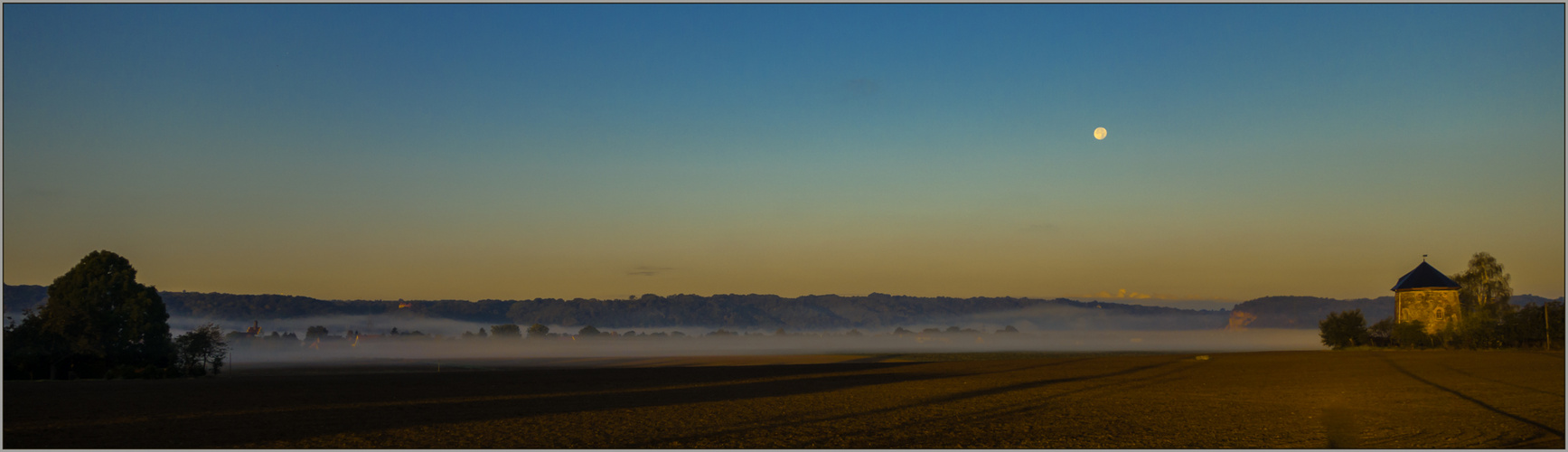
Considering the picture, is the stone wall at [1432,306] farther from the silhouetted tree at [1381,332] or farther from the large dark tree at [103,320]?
the large dark tree at [103,320]

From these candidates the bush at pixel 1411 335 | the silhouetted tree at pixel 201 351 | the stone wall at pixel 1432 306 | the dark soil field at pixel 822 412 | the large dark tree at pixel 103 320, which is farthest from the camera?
the stone wall at pixel 1432 306

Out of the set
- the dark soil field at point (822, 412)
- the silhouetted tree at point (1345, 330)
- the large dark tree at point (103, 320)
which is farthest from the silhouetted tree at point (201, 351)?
the silhouetted tree at point (1345, 330)

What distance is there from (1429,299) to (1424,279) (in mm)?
1894

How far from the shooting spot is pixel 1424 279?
60.1 meters

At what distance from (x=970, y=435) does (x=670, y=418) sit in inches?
233

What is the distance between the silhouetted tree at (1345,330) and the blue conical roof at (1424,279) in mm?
3263

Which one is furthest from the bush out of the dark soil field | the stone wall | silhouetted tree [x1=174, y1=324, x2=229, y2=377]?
silhouetted tree [x1=174, y1=324, x2=229, y2=377]

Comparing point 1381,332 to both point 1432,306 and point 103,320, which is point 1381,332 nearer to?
point 1432,306

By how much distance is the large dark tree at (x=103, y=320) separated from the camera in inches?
1289

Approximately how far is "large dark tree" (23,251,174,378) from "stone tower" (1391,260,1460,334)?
6724 centimetres

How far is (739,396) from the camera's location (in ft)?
76.4

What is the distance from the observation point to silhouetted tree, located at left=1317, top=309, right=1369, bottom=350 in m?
61.5

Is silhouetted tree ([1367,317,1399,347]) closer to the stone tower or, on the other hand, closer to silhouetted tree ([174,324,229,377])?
the stone tower

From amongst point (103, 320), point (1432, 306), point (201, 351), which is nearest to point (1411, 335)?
point (1432, 306)
